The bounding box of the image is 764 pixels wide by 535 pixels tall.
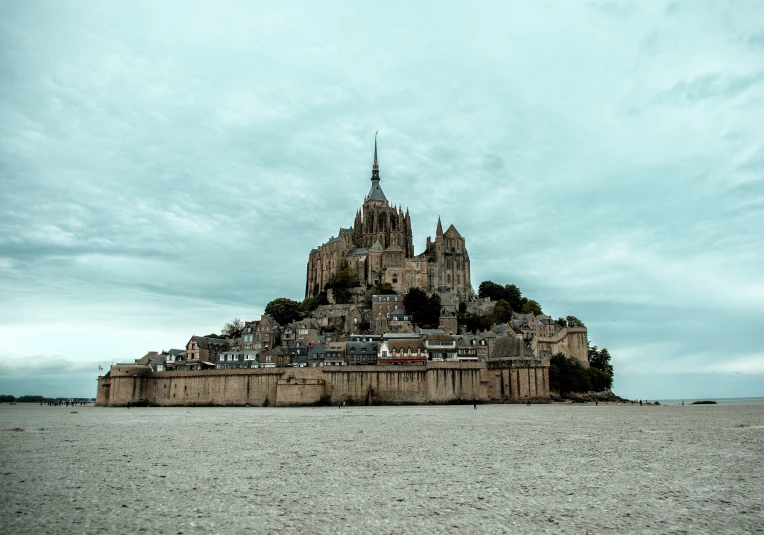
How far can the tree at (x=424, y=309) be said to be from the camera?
95562 millimetres

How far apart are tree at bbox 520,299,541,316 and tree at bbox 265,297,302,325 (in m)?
36.4

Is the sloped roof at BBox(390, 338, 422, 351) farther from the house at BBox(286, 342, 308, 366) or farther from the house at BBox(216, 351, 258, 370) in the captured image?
the house at BBox(216, 351, 258, 370)

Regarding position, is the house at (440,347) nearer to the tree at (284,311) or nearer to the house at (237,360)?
the house at (237,360)

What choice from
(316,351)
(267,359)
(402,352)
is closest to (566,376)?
(402,352)

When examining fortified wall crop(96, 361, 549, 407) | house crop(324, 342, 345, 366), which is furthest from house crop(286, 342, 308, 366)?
fortified wall crop(96, 361, 549, 407)

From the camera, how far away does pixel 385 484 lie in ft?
60.8

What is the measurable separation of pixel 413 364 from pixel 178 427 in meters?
38.2

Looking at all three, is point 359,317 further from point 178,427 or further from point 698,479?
point 698,479

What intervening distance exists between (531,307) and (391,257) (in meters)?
25.7

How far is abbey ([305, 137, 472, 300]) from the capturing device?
11025cm

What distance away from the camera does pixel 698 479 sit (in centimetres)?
1930

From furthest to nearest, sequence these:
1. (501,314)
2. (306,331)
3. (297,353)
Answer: (501,314), (306,331), (297,353)

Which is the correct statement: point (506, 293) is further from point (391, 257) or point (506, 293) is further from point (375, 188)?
point (375, 188)

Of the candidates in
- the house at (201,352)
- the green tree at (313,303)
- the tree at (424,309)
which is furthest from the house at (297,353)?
the green tree at (313,303)
